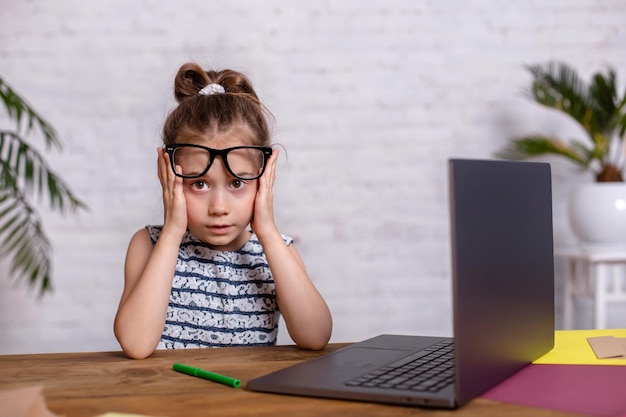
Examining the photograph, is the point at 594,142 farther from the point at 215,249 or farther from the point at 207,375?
the point at 207,375

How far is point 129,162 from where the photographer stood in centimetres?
268

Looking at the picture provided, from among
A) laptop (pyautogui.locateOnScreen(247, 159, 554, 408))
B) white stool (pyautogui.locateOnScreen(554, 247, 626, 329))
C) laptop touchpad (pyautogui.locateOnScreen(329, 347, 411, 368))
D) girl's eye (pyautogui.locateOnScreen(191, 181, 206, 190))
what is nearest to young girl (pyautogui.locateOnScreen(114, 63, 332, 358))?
girl's eye (pyautogui.locateOnScreen(191, 181, 206, 190))

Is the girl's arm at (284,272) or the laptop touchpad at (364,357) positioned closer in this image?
the laptop touchpad at (364,357)

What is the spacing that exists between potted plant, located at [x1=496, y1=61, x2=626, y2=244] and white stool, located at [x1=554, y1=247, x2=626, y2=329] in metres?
0.09

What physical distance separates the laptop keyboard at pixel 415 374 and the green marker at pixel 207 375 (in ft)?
0.42

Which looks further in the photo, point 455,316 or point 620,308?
point 620,308

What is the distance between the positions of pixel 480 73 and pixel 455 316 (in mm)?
2353

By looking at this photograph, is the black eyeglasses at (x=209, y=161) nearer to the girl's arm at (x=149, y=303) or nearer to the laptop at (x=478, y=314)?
the girl's arm at (x=149, y=303)

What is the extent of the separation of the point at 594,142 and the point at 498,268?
6.53 ft

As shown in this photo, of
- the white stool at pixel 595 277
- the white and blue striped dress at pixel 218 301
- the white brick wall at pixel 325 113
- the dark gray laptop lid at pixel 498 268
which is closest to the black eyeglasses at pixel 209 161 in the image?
the white and blue striped dress at pixel 218 301

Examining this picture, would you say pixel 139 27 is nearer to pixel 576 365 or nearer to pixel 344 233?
pixel 344 233

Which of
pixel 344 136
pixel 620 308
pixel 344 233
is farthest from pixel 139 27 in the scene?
pixel 620 308

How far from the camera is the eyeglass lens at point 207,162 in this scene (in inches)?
47.3

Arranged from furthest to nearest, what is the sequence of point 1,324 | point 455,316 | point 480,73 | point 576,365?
point 480,73, point 1,324, point 576,365, point 455,316
